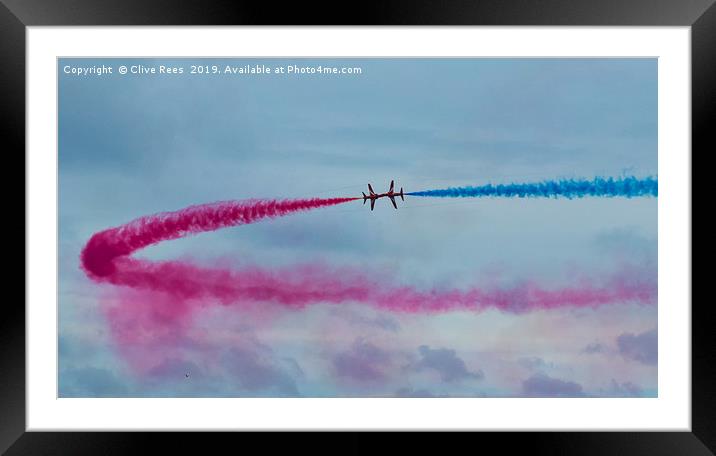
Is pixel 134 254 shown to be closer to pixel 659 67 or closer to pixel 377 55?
pixel 377 55

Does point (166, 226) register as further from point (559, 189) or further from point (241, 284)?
point (559, 189)

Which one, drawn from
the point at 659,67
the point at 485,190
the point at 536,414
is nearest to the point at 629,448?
the point at 536,414

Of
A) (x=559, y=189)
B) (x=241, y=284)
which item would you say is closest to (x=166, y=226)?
(x=241, y=284)

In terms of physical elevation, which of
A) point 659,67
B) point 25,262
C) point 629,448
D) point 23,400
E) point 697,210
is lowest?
Answer: point 629,448

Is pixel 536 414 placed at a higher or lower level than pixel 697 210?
lower

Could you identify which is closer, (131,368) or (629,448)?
(629,448)

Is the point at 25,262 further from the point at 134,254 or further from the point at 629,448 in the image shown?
the point at 629,448
